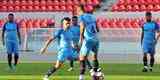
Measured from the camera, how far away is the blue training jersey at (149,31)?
23.9 meters

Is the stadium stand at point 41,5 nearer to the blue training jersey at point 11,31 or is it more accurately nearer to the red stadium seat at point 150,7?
the red stadium seat at point 150,7

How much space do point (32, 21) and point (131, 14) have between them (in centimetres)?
605

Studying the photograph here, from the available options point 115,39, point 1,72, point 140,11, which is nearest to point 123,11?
point 140,11

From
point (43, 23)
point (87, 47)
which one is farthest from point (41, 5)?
point (87, 47)

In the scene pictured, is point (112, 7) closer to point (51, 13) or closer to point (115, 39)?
point (51, 13)

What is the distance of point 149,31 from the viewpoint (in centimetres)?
2416

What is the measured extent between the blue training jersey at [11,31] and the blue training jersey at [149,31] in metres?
4.99

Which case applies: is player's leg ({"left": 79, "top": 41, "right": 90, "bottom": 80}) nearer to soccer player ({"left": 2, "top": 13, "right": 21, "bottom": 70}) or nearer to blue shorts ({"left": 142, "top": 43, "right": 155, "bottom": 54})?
blue shorts ({"left": 142, "top": 43, "right": 155, "bottom": 54})

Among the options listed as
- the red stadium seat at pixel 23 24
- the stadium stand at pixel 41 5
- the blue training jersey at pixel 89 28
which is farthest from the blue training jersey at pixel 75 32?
the stadium stand at pixel 41 5

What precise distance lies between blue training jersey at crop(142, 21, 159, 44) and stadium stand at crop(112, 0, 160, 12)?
53.6 ft

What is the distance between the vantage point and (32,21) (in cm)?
3934

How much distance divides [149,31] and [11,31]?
5489 mm

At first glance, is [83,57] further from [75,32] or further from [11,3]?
[11,3]

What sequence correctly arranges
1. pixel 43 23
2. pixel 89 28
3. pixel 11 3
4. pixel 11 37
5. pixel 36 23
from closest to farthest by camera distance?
pixel 89 28, pixel 11 37, pixel 43 23, pixel 36 23, pixel 11 3
